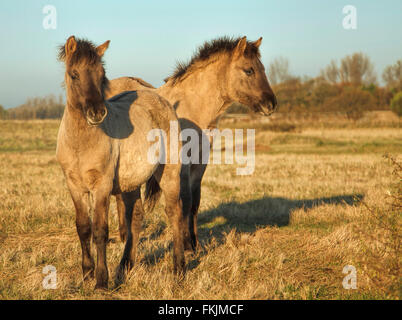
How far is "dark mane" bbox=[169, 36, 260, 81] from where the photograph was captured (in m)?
7.09

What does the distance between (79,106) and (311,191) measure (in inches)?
329

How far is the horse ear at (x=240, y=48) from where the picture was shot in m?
6.89

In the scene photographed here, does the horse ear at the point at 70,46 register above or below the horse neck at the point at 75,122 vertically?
above

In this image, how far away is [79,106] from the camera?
452 centimetres

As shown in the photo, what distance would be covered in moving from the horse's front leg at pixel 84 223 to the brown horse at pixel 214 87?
7.35ft

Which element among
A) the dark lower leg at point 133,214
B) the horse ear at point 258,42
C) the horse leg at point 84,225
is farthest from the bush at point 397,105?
the horse leg at point 84,225

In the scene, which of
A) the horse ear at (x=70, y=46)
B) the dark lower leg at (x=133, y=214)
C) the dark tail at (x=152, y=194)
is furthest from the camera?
the dark tail at (x=152, y=194)

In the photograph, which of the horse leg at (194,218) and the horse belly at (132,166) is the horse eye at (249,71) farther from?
the horse belly at (132,166)

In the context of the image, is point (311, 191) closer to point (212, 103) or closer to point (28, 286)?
point (212, 103)

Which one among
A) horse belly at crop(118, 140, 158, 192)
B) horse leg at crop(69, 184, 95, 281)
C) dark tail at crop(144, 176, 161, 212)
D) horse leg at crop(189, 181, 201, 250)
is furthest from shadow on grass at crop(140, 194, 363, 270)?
horse leg at crop(69, 184, 95, 281)

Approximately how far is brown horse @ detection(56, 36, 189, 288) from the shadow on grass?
2.79m

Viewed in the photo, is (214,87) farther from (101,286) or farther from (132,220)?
(101,286)
